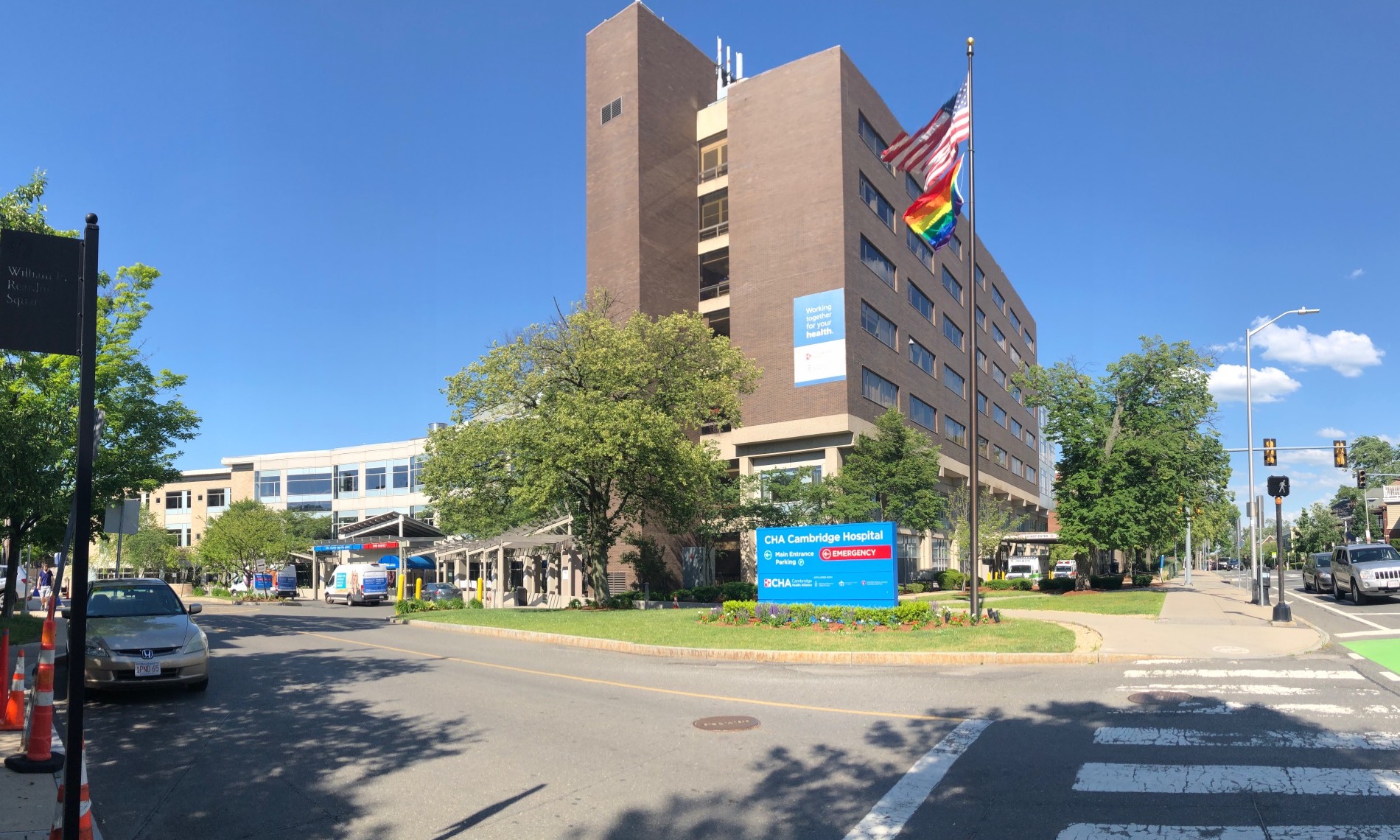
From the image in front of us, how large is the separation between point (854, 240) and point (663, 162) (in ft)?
37.7

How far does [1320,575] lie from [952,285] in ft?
114

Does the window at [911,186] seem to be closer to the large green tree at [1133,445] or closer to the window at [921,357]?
the window at [921,357]

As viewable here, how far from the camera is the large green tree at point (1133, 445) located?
3431 centimetres

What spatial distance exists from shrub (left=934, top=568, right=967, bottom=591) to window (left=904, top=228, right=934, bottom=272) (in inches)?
805

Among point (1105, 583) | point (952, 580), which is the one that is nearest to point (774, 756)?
point (1105, 583)

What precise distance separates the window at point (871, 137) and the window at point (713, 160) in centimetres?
767

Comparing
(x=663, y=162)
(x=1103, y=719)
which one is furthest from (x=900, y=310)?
(x=1103, y=719)

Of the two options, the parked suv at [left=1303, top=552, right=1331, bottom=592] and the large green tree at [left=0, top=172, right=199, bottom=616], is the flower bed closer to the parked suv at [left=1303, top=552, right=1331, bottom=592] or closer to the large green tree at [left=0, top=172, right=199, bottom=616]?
the large green tree at [left=0, top=172, right=199, bottom=616]

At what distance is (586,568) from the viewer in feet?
125

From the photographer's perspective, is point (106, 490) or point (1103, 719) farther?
point (106, 490)

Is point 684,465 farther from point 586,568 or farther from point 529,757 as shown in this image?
point 529,757

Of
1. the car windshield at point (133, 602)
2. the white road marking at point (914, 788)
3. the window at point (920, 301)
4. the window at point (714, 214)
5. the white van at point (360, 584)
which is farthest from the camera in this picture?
the window at point (920, 301)

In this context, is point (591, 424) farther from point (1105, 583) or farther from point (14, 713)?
point (1105, 583)

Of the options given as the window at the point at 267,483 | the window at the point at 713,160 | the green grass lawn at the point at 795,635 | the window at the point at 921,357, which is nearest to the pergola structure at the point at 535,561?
the green grass lawn at the point at 795,635
